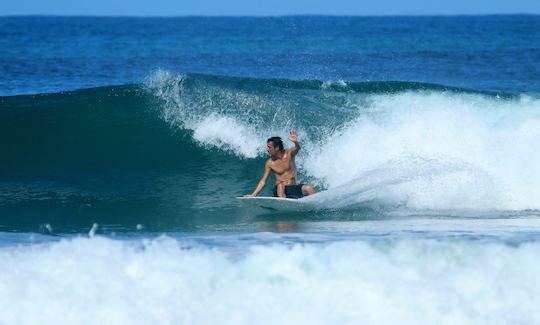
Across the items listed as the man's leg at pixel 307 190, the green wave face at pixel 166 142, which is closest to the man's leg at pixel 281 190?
the man's leg at pixel 307 190

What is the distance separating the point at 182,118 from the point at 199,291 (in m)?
8.41

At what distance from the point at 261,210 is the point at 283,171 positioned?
600mm

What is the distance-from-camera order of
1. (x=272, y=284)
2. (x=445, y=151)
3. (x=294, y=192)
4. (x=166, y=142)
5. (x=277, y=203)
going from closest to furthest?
(x=272, y=284) → (x=277, y=203) → (x=294, y=192) → (x=445, y=151) → (x=166, y=142)

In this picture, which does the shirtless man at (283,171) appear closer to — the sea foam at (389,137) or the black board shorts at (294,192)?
the black board shorts at (294,192)

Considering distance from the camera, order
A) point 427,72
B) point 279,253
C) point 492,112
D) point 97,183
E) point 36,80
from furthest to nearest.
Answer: point 427,72 < point 36,80 < point 492,112 < point 97,183 < point 279,253

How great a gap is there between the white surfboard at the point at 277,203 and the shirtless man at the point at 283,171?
0.31 meters

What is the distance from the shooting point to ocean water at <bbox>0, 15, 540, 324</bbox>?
25.1 feet

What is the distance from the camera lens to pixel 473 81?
1000 inches

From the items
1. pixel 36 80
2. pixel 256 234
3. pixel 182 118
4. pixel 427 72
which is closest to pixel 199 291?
pixel 256 234

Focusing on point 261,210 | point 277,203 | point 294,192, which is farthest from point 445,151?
point 277,203

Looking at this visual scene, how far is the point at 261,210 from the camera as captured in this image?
11.9 m

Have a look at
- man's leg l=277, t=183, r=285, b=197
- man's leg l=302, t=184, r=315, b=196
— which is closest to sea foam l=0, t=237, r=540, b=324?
man's leg l=302, t=184, r=315, b=196

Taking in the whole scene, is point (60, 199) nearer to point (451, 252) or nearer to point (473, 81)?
point (451, 252)

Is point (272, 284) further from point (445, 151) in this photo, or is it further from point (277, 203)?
point (445, 151)
